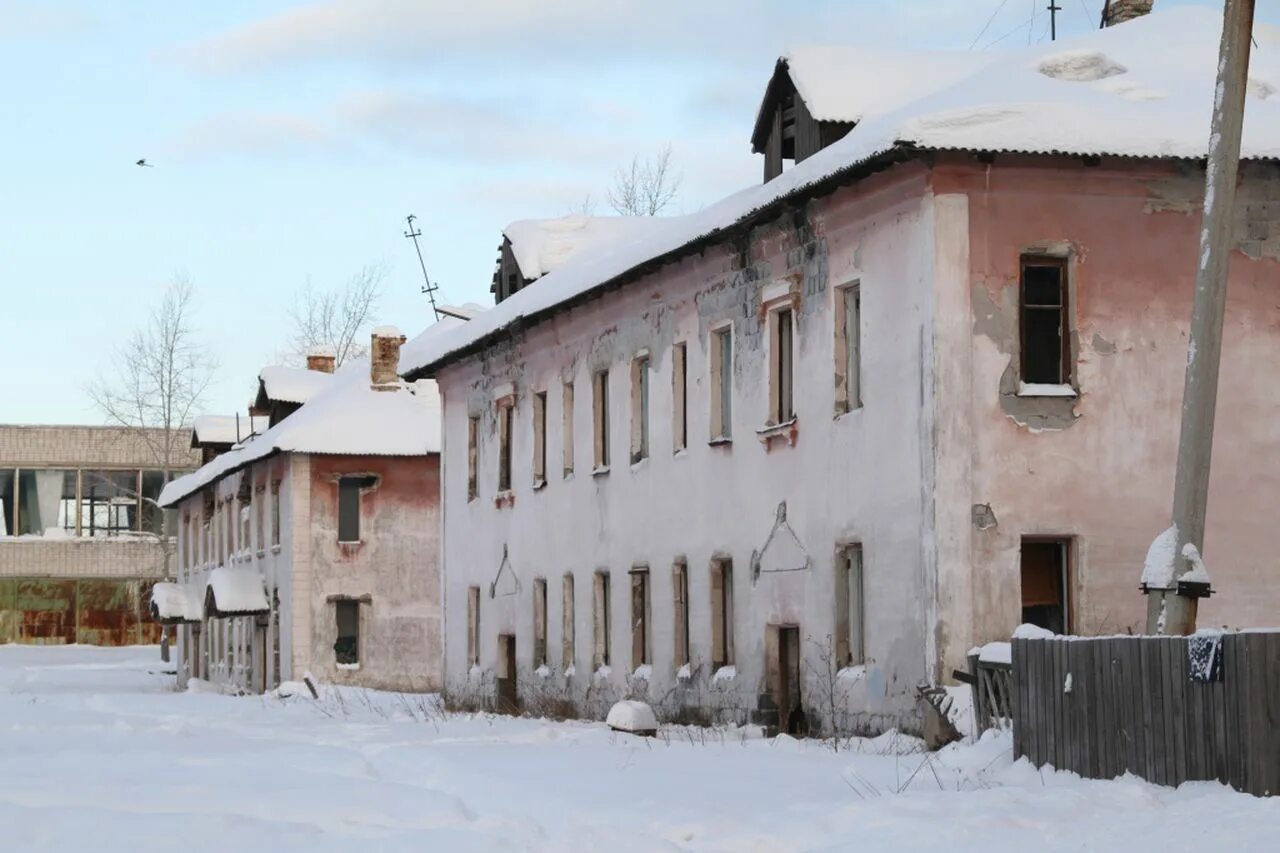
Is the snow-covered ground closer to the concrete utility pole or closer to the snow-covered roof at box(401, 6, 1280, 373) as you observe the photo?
the concrete utility pole

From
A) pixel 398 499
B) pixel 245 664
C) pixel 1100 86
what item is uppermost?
pixel 1100 86

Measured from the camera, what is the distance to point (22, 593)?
7519 cm

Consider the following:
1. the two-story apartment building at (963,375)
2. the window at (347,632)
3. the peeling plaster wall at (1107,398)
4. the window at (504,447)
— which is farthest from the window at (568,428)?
the window at (347,632)

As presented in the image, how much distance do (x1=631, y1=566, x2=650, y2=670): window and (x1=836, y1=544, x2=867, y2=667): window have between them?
5969 mm

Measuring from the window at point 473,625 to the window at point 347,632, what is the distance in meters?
9.21

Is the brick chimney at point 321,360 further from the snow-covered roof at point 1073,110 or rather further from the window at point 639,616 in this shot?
the snow-covered roof at point 1073,110

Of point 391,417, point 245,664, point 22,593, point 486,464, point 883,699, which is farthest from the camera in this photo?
point 22,593

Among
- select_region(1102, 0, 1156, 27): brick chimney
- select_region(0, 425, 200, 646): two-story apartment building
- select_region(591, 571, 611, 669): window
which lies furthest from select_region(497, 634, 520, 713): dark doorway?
select_region(0, 425, 200, 646): two-story apartment building

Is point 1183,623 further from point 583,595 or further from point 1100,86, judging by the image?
point 583,595

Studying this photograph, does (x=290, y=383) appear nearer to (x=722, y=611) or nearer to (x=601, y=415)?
(x=601, y=415)

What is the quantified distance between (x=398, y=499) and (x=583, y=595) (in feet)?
52.0

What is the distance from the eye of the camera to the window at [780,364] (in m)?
25.2

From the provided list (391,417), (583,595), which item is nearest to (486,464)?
(583,595)

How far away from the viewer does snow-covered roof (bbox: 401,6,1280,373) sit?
2086cm
